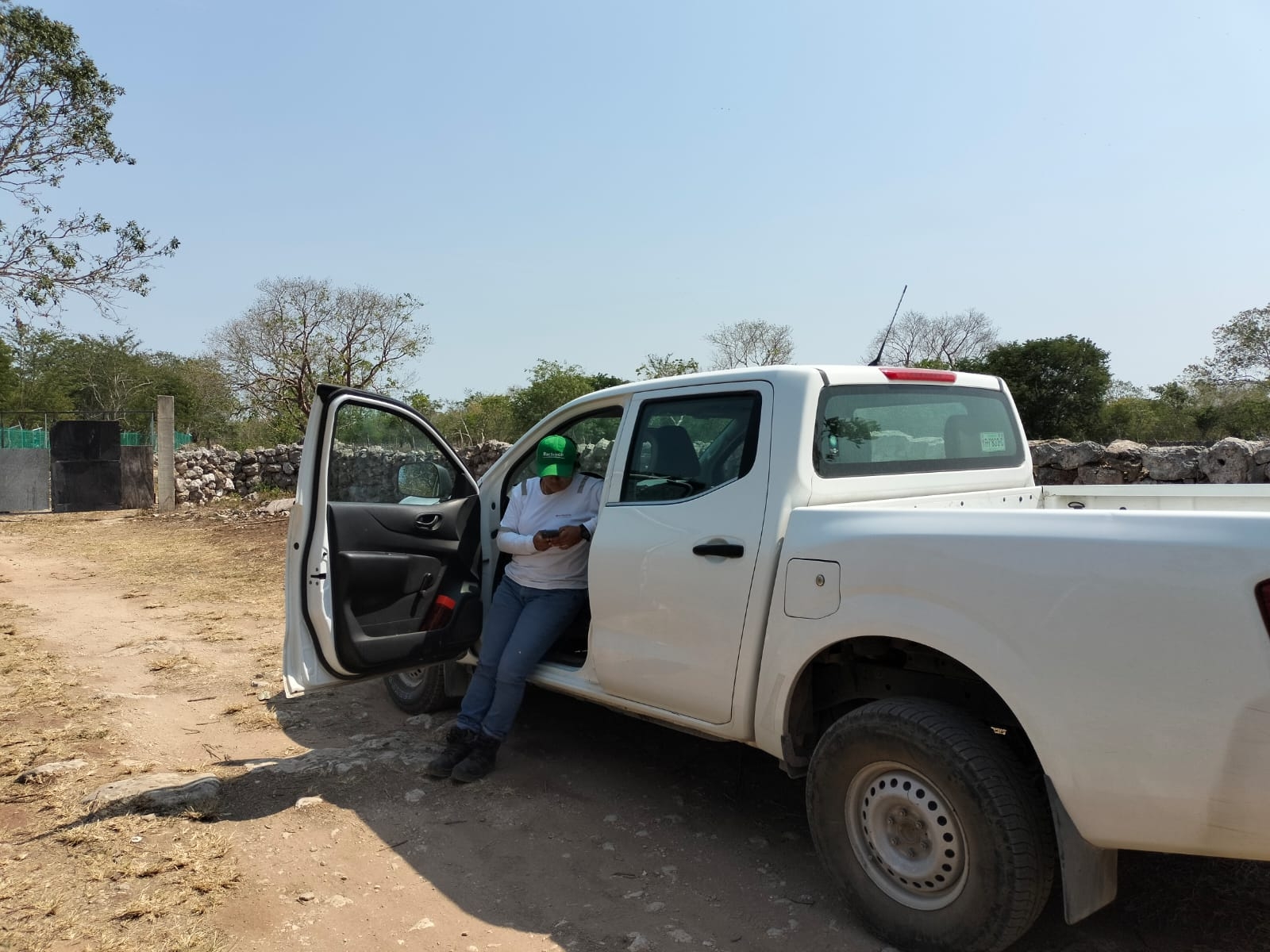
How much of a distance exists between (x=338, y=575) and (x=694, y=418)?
181 centimetres

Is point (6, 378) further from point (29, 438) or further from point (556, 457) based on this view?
point (556, 457)

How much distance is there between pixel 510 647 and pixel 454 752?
599 mm

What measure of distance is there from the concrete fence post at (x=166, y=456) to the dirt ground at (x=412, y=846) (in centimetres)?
1382

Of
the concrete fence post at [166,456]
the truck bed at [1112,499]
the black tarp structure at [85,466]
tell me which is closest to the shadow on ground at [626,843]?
the truck bed at [1112,499]

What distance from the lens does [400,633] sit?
4465mm

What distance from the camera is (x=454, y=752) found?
441 centimetres

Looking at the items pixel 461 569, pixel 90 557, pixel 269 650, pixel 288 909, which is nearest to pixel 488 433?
pixel 90 557

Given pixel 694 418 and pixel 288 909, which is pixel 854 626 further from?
pixel 288 909

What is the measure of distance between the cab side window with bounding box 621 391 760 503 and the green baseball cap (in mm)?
458

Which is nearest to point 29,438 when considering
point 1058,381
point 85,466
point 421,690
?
point 85,466

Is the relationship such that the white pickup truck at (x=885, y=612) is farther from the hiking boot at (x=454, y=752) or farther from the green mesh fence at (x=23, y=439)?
the green mesh fence at (x=23, y=439)

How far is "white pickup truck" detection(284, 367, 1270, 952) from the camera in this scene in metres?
2.27

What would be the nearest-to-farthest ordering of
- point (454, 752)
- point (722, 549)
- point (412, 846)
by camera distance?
1. point (722, 549)
2. point (412, 846)
3. point (454, 752)

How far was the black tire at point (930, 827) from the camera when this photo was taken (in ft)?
8.57
